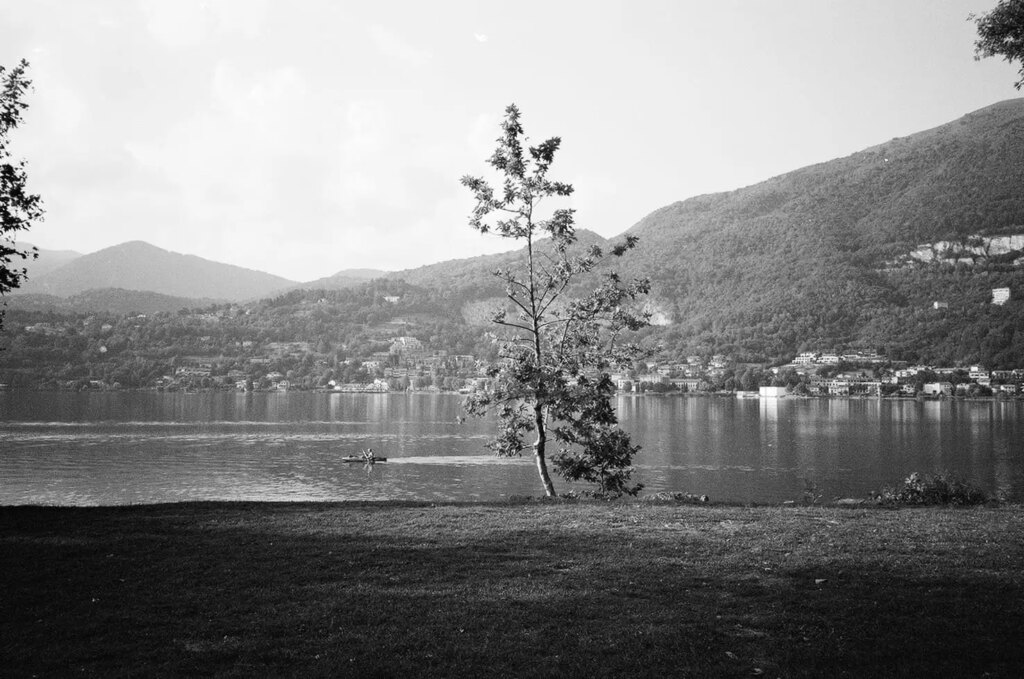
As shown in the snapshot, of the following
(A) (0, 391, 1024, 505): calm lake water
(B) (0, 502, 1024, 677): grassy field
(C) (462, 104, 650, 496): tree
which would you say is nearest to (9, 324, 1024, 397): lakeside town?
(A) (0, 391, 1024, 505): calm lake water

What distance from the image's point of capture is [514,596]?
9.54m

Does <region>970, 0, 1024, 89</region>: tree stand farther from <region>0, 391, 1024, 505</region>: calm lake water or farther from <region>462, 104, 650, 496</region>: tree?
<region>0, 391, 1024, 505</region>: calm lake water

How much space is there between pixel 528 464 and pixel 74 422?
62.5 metres

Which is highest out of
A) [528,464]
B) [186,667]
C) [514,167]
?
[514,167]

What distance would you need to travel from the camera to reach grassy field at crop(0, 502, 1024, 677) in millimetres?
7562

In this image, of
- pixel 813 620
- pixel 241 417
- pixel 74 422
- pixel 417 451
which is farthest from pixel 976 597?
pixel 241 417

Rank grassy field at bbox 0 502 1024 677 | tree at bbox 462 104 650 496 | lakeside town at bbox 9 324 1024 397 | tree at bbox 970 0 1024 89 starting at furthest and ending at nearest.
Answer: lakeside town at bbox 9 324 1024 397 → tree at bbox 462 104 650 496 → tree at bbox 970 0 1024 89 → grassy field at bbox 0 502 1024 677

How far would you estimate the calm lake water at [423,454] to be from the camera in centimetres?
4453

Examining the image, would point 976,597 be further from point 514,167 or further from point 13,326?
point 13,326

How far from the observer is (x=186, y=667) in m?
7.42

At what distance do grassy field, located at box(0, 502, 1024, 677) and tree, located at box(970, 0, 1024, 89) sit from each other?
951cm

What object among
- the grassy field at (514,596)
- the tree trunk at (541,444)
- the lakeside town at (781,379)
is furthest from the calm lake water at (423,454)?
the lakeside town at (781,379)

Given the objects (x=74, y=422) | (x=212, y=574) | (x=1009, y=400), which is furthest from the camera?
(x=1009, y=400)

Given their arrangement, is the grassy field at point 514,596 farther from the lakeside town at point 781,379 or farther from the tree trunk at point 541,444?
the lakeside town at point 781,379
